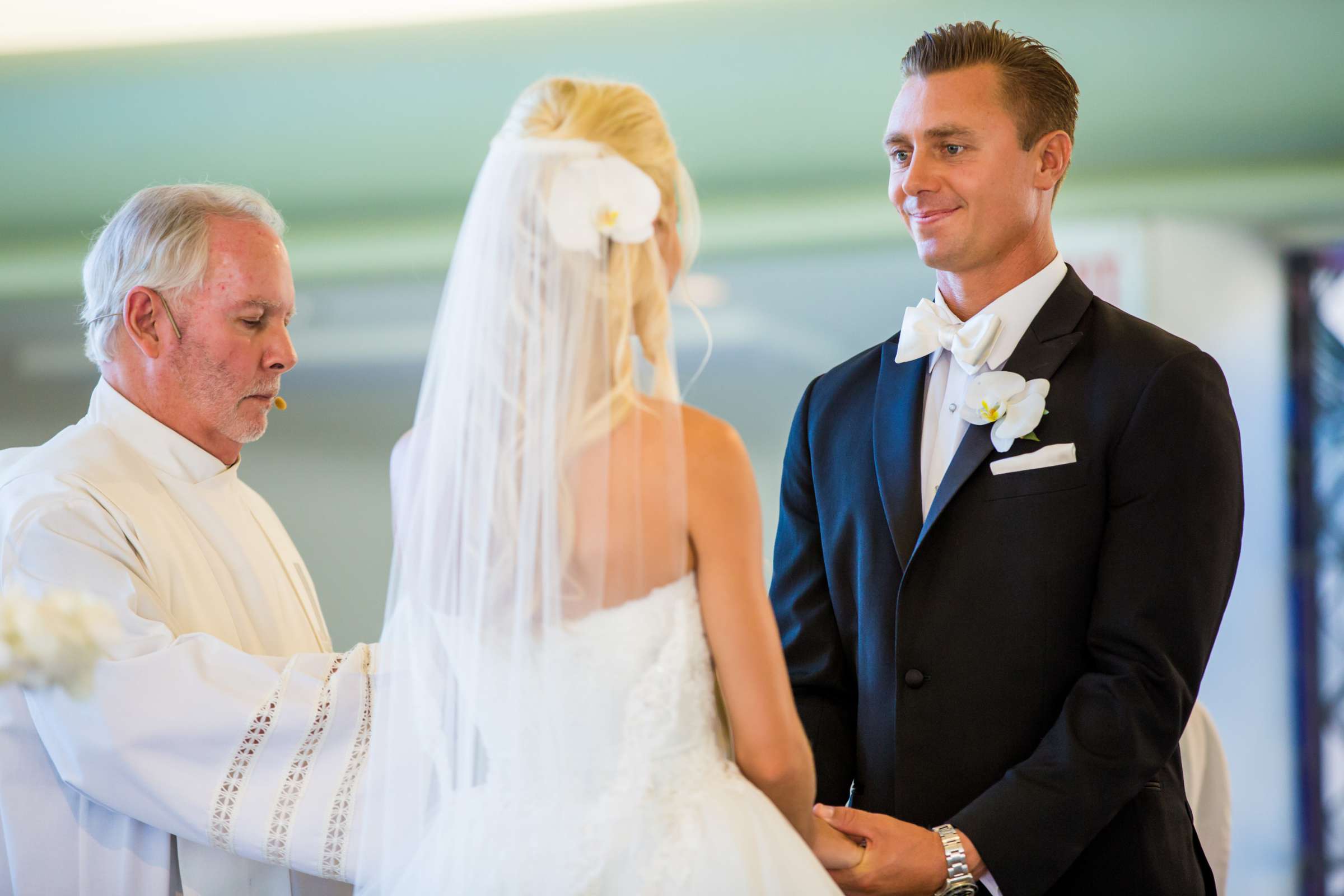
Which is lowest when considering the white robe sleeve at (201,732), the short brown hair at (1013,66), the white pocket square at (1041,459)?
the white robe sleeve at (201,732)

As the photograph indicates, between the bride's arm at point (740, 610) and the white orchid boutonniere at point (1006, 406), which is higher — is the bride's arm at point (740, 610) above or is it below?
below

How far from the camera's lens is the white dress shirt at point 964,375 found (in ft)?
6.03

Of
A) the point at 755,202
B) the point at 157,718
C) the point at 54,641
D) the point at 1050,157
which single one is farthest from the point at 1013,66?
the point at 755,202

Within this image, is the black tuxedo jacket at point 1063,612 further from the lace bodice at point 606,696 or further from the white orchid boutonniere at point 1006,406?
the lace bodice at point 606,696

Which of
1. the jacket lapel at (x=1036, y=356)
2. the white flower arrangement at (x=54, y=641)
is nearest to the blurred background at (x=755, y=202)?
the jacket lapel at (x=1036, y=356)

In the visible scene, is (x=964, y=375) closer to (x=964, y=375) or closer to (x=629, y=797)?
(x=964, y=375)

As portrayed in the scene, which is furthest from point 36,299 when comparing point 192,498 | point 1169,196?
point 1169,196

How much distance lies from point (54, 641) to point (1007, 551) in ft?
3.93

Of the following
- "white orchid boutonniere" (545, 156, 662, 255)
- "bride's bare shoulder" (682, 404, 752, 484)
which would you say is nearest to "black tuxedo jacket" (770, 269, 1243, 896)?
"bride's bare shoulder" (682, 404, 752, 484)

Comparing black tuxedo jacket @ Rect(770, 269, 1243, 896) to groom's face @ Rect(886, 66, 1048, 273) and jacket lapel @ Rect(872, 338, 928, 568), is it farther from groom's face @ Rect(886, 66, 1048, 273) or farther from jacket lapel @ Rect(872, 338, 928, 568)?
groom's face @ Rect(886, 66, 1048, 273)

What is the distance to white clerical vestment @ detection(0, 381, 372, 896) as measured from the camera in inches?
72.0

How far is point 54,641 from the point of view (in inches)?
48.4

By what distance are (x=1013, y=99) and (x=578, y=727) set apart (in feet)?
3.77

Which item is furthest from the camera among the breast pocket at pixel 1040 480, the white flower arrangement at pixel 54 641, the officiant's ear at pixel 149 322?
the officiant's ear at pixel 149 322
